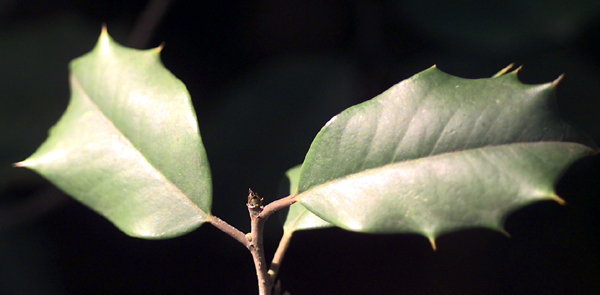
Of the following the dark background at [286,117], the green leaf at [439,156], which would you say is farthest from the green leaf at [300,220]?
the dark background at [286,117]

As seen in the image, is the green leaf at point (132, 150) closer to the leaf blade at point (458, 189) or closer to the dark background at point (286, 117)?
the leaf blade at point (458, 189)

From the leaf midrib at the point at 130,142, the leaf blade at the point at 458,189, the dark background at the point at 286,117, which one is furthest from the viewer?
the dark background at the point at 286,117

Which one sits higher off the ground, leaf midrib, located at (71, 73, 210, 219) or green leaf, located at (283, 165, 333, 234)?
leaf midrib, located at (71, 73, 210, 219)

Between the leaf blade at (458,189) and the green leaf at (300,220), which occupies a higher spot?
the leaf blade at (458,189)

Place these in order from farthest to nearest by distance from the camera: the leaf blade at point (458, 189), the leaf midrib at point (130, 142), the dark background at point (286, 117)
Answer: the dark background at point (286, 117), the leaf midrib at point (130, 142), the leaf blade at point (458, 189)

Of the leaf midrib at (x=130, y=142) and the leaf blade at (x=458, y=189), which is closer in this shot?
the leaf blade at (x=458, y=189)

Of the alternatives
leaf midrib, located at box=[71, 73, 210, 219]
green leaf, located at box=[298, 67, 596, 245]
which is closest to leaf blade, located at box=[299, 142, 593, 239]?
green leaf, located at box=[298, 67, 596, 245]

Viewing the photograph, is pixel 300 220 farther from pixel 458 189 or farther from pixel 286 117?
pixel 286 117

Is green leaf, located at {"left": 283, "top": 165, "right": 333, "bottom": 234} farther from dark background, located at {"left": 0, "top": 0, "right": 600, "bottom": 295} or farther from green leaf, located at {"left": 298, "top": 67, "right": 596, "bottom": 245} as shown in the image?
dark background, located at {"left": 0, "top": 0, "right": 600, "bottom": 295}

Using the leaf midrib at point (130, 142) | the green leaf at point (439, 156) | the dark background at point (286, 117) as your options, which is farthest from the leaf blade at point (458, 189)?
the dark background at point (286, 117)
